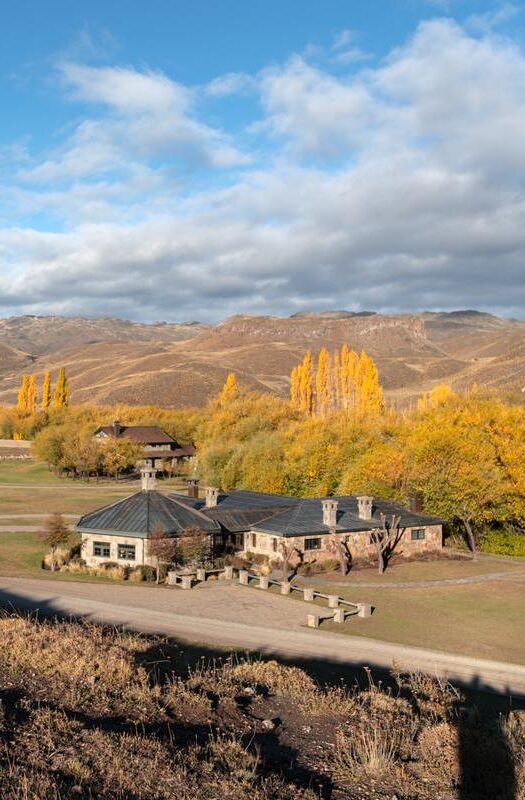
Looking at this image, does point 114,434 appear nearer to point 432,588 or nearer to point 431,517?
Result: point 431,517

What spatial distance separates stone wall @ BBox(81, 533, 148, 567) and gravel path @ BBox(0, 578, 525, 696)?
14.5 feet

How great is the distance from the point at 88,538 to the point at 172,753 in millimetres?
33412

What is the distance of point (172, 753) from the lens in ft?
37.9

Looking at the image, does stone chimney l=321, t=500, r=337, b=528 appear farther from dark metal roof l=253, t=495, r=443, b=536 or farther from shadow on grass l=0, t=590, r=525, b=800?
shadow on grass l=0, t=590, r=525, b=800

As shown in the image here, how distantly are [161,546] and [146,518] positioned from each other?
2.30m

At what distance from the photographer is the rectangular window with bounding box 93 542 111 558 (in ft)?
140

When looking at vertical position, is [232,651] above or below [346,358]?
below

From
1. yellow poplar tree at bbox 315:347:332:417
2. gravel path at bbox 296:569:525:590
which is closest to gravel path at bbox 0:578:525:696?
gravel path at bbox 296:569:525:590

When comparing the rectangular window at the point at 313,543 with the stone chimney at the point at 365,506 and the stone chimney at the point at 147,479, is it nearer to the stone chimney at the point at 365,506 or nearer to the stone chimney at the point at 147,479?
the stone chimney at the point at 365,506

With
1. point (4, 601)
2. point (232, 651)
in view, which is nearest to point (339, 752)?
point (232, 651)

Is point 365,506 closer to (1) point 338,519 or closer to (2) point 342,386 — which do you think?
(1) point 338,519

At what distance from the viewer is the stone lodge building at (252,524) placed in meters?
42.4

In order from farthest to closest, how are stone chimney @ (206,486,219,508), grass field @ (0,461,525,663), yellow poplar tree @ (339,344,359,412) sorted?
yellow poplar tree @ (339,344,359,412), stone chimney @ (206,486,219,508), grass field @ (0,461,525,663)

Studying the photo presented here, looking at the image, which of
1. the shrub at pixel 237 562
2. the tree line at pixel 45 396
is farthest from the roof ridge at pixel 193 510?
the tree line at pixel 45 396
